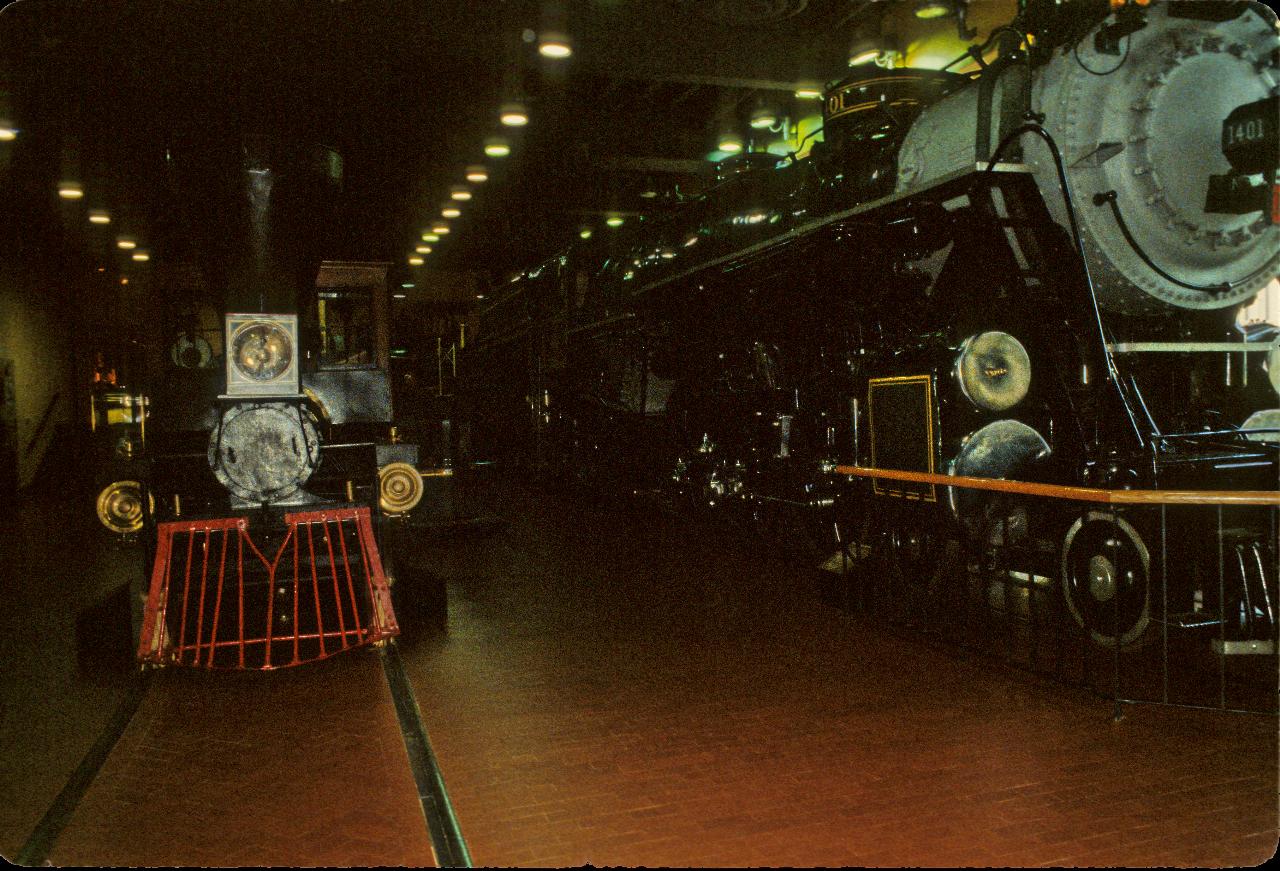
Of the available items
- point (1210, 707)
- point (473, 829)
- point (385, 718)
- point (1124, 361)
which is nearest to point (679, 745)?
point (473, 829)

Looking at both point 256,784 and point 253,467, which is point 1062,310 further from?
point 253,467

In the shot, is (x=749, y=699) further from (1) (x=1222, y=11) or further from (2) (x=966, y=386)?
(1) (x=1222, y=11)

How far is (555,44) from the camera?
7.94m

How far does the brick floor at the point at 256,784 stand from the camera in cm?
320

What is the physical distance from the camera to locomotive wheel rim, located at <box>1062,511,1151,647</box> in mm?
4723

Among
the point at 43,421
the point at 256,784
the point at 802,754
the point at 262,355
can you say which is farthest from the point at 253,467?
the point at 43,421

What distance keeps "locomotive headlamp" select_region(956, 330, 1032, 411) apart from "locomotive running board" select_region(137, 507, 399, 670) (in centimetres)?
363

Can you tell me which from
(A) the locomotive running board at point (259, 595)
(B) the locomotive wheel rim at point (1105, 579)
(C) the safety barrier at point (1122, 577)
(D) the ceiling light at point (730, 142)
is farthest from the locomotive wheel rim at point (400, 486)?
(D) the ceiling light at point (730, 142)

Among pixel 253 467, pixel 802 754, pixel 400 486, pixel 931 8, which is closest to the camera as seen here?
pixel 802 754

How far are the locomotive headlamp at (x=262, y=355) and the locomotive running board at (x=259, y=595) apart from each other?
93cm

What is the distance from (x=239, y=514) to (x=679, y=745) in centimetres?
344

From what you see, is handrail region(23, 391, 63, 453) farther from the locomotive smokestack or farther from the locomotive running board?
the locomotive smokestack

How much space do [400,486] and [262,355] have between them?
3.70 meters

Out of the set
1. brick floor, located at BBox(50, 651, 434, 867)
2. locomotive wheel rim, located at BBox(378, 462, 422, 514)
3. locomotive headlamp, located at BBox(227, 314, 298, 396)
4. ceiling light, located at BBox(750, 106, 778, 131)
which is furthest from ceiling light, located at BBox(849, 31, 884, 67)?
brick floor, located at BBox(50, 651, 434, 867)
